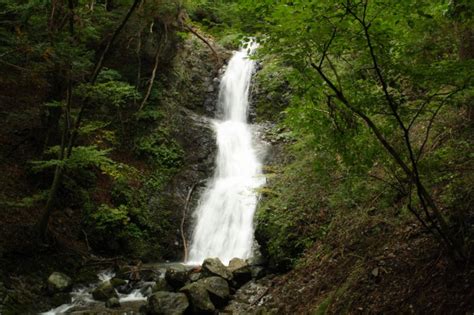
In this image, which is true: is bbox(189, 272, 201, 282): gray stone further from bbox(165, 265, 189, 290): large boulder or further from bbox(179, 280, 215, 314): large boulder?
bbox(179, 280, 215, 314): large boulder

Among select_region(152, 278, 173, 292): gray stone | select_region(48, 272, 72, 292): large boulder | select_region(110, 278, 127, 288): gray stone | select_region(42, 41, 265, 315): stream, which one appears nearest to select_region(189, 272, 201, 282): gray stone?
select_region(152, 278, 173, 292): gray stone

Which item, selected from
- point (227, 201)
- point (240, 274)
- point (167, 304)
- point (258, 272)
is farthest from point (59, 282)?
point (227, 201)

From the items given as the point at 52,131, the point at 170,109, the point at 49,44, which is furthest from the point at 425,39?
the point at 170,109

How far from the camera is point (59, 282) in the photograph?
328 inches

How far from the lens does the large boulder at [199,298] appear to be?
7.11 m

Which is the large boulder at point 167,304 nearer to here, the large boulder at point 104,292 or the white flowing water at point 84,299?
the white flowing water at point 84,299

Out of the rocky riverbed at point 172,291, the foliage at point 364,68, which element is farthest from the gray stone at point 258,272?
the foliage at point 364,68

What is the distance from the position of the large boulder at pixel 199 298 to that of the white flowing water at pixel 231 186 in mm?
2933

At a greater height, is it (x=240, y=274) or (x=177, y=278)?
(x=240, y=274)

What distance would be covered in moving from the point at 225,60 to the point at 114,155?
24.7ft

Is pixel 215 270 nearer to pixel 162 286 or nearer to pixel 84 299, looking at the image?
pixel 162 286

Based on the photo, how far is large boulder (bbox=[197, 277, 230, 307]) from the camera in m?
7.47

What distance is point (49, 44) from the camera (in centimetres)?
769

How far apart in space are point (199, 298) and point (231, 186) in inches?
248
